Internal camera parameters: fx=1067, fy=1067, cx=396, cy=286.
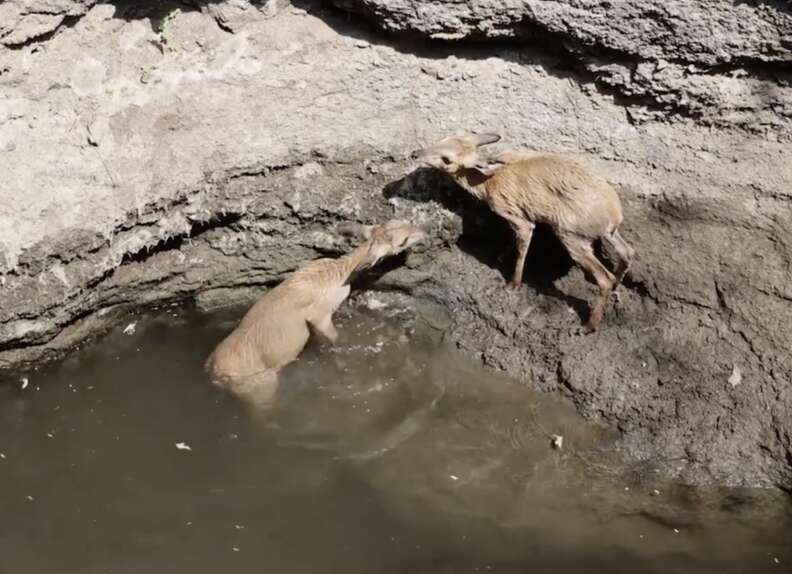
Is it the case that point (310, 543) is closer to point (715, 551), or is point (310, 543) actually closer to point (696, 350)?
point (715, 551)

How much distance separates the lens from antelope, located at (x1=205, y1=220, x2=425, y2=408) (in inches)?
217

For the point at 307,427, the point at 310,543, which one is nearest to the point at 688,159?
the point at 307,427

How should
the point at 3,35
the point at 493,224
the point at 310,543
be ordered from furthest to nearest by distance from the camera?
the point at 493,224, the point at 3,35, the point at 310,543

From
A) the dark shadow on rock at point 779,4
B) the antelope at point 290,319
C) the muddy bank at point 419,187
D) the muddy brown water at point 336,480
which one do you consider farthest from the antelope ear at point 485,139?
the dark shadow on rock at point 779,4

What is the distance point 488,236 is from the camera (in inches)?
247

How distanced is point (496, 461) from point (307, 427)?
975mm

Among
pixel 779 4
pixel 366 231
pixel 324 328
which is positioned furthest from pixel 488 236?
pixel 779 4

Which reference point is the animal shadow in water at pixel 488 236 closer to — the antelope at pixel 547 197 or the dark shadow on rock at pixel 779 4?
the antelope at pixel 547 197

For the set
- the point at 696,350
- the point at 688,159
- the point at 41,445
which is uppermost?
the point at 688,159

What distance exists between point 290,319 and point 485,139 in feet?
4.69

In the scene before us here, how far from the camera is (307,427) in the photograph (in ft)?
17.9

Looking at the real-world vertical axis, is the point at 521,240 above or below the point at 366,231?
above

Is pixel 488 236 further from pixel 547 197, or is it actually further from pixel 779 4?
pixel 779 4

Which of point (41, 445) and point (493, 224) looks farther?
point (493, 224)
